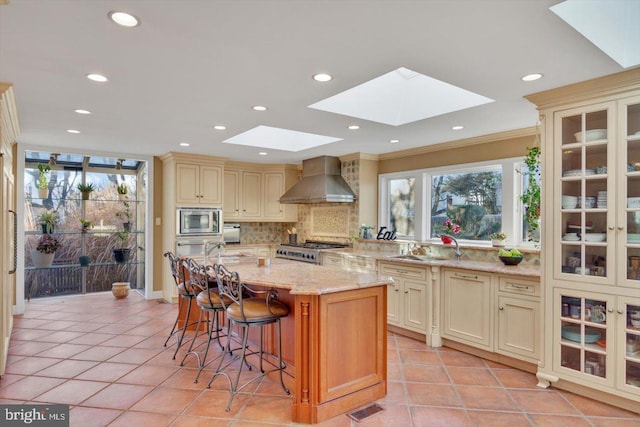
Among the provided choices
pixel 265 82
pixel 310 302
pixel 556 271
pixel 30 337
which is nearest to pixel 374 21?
pixel 265 82

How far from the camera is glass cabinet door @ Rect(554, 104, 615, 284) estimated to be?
2.66 m

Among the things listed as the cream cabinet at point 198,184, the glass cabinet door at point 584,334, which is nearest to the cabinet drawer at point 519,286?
the glass cabinet door at point 584,334

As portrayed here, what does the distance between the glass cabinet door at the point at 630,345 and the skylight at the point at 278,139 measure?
346 centimetres

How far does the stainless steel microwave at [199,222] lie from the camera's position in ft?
18.7

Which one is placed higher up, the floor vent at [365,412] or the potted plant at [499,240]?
the potted plant at [499,240]

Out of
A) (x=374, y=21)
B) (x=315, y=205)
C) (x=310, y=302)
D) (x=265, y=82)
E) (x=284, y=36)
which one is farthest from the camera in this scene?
(x=315, y=205)

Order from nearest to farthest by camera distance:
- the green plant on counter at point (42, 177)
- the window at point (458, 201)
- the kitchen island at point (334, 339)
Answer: the kitchen island at point (334, 339) < the window at point (458, 201) < the green plant on counter at point (42, 177)

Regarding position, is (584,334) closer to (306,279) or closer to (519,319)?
(519,319)

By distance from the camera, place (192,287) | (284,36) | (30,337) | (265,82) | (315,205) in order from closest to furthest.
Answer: (284,36)
(265,82)
(192,287)
(30,337)
(315,205)

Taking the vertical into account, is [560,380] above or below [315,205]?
below

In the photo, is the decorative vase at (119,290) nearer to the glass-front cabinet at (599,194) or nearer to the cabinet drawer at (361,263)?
the cabinet drawer at (361,263)

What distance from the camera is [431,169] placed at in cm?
505

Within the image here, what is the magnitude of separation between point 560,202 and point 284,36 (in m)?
2.44

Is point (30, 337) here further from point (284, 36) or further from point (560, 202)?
point (560, 202)
